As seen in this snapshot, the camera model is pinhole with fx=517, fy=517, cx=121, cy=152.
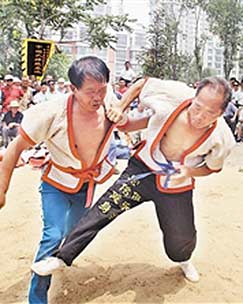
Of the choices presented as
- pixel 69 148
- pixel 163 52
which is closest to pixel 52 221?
pixel 69 148

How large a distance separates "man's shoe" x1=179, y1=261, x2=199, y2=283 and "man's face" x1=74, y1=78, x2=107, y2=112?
1.39 metres

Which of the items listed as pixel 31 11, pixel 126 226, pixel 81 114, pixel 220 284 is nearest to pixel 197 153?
pixel 81 114

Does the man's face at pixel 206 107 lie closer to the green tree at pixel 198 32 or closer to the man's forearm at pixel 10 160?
the man's forearm at pixel 10 160

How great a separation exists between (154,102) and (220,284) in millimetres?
1349

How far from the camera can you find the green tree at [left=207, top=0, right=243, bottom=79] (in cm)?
2238

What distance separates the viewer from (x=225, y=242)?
4.26m

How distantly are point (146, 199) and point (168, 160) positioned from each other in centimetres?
29

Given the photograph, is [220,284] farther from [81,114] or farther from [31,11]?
[31,11]

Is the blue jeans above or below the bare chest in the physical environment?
below

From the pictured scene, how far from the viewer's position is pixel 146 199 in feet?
10.3

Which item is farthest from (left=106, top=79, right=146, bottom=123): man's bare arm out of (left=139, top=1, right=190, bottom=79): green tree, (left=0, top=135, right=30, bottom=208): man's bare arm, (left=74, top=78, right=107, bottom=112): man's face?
(left=139, top=1, right=190, bottom=79): green tree

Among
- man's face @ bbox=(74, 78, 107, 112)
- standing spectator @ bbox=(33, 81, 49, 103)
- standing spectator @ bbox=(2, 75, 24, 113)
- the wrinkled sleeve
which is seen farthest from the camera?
standing spectator @ bbox=(33, 81, 49, 103)

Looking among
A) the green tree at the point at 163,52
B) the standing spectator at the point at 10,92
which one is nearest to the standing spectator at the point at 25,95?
the standing spectator at the point at 10,92

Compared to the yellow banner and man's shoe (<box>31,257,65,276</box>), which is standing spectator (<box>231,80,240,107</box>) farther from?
man's shoe (<box>31,257,65,276</box>)
